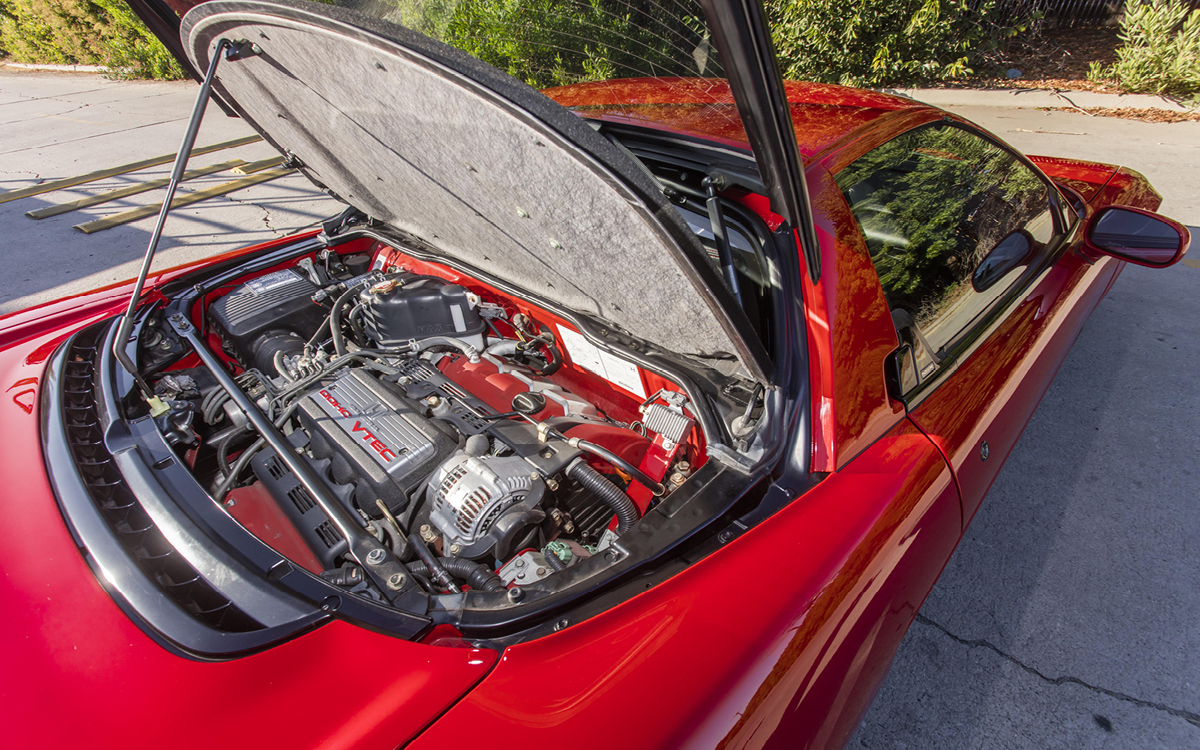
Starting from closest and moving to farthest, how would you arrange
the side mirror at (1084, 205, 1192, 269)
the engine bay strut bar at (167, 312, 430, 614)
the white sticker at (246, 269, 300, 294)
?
1. the engine bay strut bar at (167, 312, 430, 614)
2. the side mirror at (1084, 205, 1192, 269)
3. the white sticker at (246, 269, 300, 294)

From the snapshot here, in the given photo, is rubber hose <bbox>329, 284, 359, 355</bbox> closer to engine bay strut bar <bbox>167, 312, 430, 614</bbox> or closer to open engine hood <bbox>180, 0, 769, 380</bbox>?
engine bay strut bar <bbox>167, 312, 430, 614</bbox>

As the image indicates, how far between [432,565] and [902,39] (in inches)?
339

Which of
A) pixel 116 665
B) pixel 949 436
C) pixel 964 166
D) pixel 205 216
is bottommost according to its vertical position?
pixel 205 216

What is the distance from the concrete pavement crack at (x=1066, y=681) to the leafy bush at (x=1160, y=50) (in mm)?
8901

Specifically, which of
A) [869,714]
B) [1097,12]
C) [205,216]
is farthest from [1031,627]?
[1097,12]

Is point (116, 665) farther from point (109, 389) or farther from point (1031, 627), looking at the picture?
point (1031, 627)

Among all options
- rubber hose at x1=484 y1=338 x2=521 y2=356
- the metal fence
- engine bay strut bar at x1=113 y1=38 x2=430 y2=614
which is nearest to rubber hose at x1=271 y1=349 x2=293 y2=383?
engine bay strut bar at x1=113 y1=38 x2=430 y2=614

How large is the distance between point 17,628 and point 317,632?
55 cm

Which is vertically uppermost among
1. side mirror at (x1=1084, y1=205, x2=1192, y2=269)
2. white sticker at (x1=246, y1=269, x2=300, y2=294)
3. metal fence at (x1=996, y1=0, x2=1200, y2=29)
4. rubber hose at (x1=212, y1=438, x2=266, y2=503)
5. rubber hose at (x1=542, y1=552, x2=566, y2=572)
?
metal fence at (x1=996, y1=0, x2=1200, y2=29)

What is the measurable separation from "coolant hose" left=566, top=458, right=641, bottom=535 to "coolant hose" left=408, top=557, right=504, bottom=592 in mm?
342

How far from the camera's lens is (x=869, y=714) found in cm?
182

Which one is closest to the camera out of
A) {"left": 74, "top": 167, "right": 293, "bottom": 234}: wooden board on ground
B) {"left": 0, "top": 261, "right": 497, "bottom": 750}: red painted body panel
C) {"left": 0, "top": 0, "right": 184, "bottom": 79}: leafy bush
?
{"left": 0, "top": 261, "right": 497, "bottom": 750}: red painted body panel

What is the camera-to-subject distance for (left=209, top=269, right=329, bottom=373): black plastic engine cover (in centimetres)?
225

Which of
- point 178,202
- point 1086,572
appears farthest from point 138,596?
point 178,202
